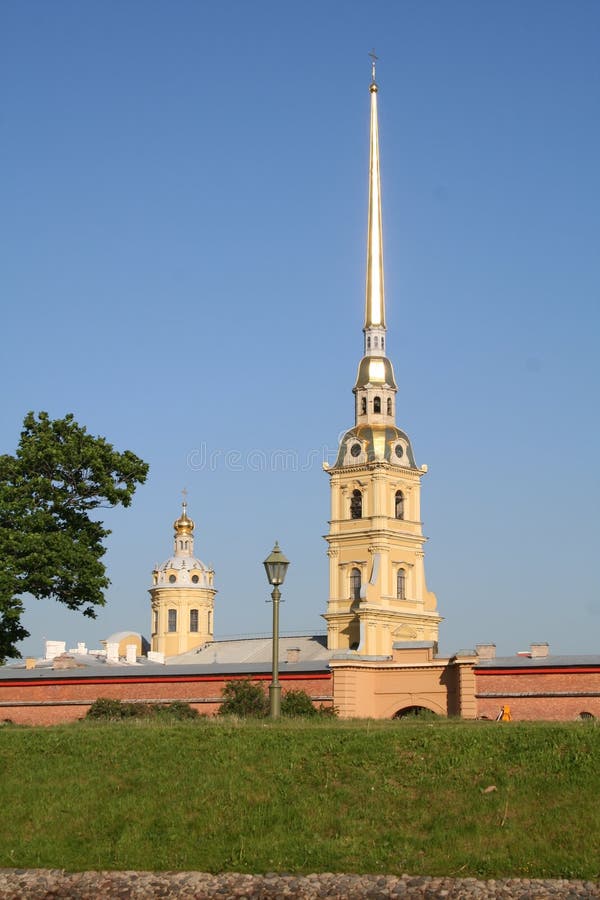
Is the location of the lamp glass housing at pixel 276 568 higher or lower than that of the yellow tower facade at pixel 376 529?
lower

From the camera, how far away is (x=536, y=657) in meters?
51.4

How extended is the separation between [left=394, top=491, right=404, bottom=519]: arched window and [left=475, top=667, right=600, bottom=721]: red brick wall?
36.6 metres

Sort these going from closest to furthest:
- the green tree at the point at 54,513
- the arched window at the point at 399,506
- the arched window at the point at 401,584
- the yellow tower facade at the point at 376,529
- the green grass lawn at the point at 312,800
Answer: the green grass lawn at the point at 312,800
the green tree at the point at 54,513
the yellow tower facade at the point at 376,529
the arched window at the point at 401,584
the arched window at the point at 399,506

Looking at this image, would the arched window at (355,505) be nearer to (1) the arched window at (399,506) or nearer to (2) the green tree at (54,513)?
(1) the arched window at (399,506)

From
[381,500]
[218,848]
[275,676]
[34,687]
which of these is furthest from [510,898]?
[381,500]

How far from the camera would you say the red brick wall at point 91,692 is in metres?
46.3

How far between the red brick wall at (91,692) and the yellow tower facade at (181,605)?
173ft

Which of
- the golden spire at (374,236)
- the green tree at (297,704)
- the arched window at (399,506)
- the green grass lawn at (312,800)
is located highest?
the golden spire at (374,236)

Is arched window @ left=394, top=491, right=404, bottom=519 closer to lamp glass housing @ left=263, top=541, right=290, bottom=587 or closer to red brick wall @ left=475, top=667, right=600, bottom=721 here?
red brick wall @ left=475, top=667, right=600, bottom=721

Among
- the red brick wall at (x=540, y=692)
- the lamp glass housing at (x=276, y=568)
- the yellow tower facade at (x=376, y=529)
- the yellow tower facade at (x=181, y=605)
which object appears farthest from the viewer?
the yellow tower facade at (x=181, y=605)

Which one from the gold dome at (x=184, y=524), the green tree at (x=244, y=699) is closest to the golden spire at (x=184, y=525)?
the gold dome at (x=184, y=524)

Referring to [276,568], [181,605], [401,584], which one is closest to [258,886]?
[276,568]

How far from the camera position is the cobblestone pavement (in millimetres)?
17047

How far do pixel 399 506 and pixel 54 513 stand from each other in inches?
1859
